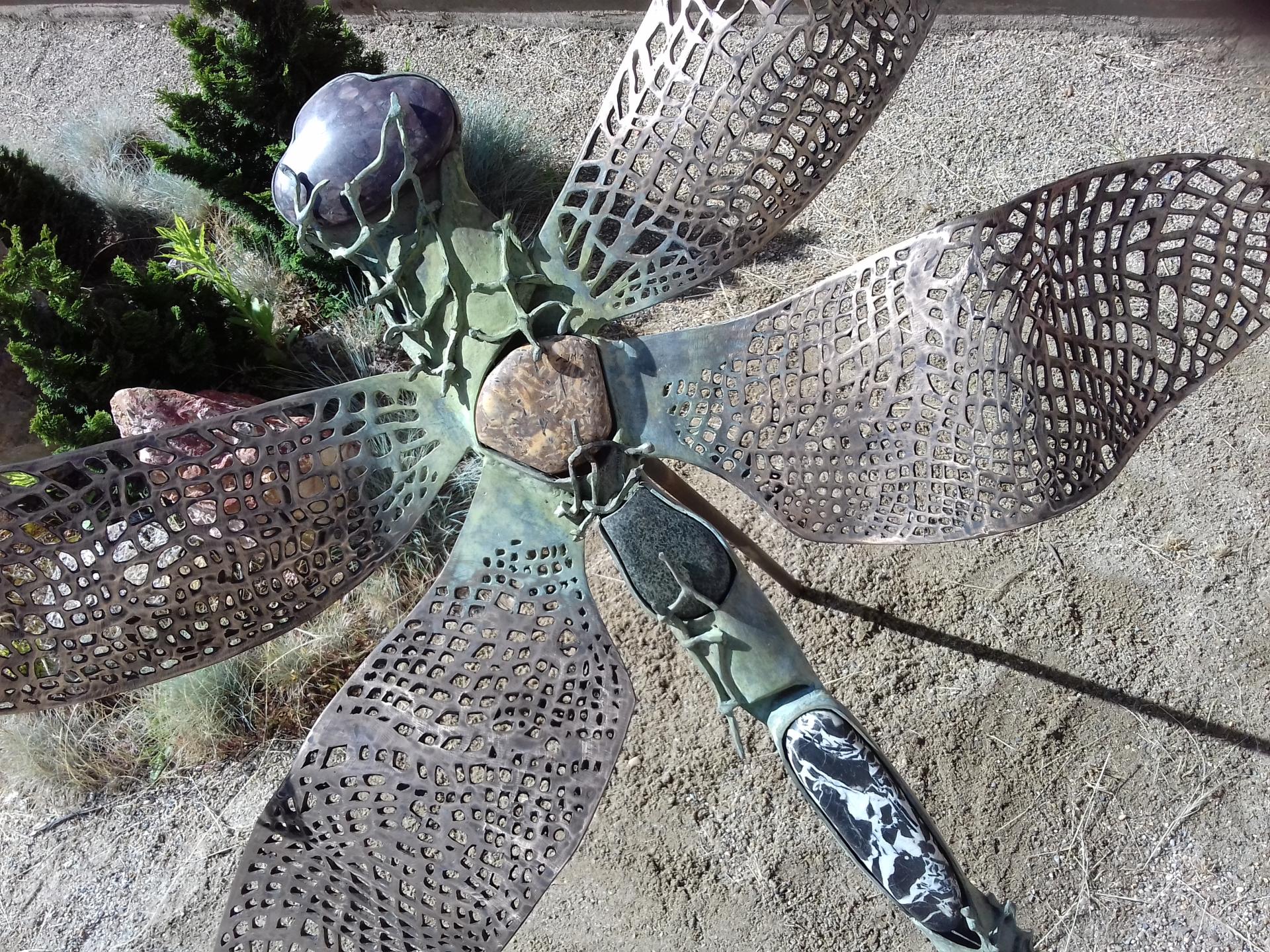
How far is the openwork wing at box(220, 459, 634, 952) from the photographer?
144cm

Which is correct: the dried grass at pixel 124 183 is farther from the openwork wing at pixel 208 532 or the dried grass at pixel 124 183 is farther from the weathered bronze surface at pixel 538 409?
the weathered bronze surface at pixel 538 409

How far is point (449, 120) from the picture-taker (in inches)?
68.7

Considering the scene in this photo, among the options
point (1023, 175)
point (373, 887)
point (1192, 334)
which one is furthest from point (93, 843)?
point (1023, 175)

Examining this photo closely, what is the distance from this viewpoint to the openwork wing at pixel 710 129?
72.2 inches

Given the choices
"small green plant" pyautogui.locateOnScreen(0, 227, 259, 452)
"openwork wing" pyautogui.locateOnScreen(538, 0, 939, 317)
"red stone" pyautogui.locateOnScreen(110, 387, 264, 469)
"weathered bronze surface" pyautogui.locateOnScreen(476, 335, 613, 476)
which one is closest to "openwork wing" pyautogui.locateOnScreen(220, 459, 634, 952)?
"weathered bronze surface" pyautogui.locateOnScreen(476, 335, 613, 476)

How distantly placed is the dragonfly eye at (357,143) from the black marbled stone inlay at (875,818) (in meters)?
1.19

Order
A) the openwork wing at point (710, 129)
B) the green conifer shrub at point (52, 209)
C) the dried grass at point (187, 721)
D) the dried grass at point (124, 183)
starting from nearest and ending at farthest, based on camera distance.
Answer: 1. the openwork wing at point (710, 129)
2. the dried grass at point (187, 721)
3. the green conifer shrub at point (52, 209)
4. the dried grass at point (124, 183)

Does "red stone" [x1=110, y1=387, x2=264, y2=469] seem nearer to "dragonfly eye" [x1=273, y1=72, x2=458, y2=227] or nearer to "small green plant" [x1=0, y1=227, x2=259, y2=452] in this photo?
"small green plant" [x1=0, y1=227, x2=259, y2=452]

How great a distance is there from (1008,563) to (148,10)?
16.1ft

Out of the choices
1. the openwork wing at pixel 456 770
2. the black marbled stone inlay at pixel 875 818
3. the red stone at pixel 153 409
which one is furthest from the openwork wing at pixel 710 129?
the red stone at pixel 153 409

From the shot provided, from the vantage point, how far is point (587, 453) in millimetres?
1729

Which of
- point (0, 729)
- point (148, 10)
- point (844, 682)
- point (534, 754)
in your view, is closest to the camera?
point (534, 754)

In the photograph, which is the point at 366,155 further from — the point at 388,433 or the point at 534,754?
the point at 534,754

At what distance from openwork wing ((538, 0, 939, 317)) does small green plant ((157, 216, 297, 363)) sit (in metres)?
2.08
